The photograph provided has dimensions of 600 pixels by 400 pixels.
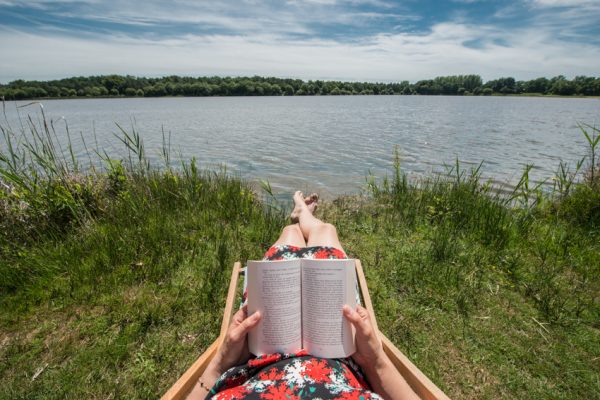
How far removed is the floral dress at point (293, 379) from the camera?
1412 mm

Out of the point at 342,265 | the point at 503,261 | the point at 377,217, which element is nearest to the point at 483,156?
the point at 377,217

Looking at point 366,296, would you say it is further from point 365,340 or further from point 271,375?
point 271,375

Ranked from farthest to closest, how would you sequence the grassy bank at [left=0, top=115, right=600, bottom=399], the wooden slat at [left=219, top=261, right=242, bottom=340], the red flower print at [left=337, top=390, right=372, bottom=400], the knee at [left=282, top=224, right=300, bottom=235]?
the knee at [left=282, top=224, right=300, bottom=235] → the grassy bank at [left=0, top=115, right=600, bottom=399] → the wooden slat at [left=219, top=261, right=242, bottom=340] → the red flower print at [left=337, top=390, right=372, bottom=400]

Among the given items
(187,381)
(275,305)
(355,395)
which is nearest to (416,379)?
(355,395)

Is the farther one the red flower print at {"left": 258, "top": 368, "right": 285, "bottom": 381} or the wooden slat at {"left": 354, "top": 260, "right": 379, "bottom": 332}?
the wooden slat at {"left": 354, "top": 260, "right": 379, "bottom": 332}

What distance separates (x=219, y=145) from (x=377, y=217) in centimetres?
1009

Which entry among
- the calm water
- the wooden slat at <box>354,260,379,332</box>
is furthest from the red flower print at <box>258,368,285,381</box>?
the calm water

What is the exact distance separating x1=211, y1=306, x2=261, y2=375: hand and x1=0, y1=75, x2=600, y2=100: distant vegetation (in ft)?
124

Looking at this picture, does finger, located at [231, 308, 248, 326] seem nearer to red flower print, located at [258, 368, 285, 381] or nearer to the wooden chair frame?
red flower print, located at [258, 368, 285, 381]

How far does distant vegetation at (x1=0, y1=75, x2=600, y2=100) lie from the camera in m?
41.6

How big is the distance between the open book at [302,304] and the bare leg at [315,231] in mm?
1035

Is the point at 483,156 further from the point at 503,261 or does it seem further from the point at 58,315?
the point at 58,315

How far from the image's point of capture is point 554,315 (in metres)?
2.72

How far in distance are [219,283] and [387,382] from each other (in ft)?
6.49
